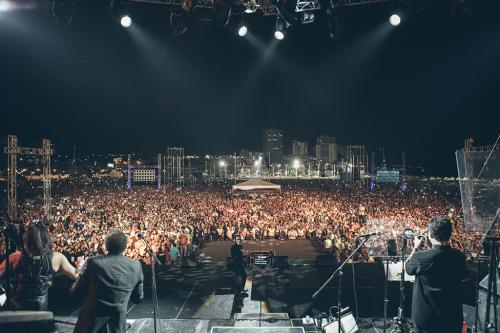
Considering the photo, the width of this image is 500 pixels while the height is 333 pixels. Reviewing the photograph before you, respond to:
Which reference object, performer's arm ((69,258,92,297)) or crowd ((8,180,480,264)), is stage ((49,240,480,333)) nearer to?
crowd ((8,180,480,264))

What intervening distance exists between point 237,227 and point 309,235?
2.91m

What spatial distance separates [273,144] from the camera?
554ft

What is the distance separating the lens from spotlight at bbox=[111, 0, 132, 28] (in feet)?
23.5

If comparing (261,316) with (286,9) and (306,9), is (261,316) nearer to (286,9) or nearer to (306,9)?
(286,9)

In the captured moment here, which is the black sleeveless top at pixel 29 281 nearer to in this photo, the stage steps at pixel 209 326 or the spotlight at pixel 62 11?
the stage steps at pixel 209 326

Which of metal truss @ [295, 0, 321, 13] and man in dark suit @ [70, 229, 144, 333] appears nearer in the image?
man in dark suit @ [70, 229, 144, 333]

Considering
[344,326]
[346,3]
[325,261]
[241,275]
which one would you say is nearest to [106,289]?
[344,326]

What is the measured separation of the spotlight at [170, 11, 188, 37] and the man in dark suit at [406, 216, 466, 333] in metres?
6.67

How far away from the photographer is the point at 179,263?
9.18 m

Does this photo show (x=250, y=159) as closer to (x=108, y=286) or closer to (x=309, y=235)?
(x=309, y=235)

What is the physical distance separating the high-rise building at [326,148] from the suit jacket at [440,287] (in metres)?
153

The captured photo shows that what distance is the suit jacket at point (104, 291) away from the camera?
2.26 metres

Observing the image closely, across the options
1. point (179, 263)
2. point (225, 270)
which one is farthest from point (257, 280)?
point (179, 263)

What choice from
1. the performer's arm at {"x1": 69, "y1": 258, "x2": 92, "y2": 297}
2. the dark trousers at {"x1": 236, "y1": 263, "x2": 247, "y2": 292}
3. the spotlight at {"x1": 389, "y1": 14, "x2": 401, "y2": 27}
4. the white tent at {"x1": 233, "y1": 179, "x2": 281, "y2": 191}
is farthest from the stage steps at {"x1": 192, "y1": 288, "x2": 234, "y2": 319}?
the white tent at {"x1": 233, "y1": 179, "x2": 281, "y2": 191}
